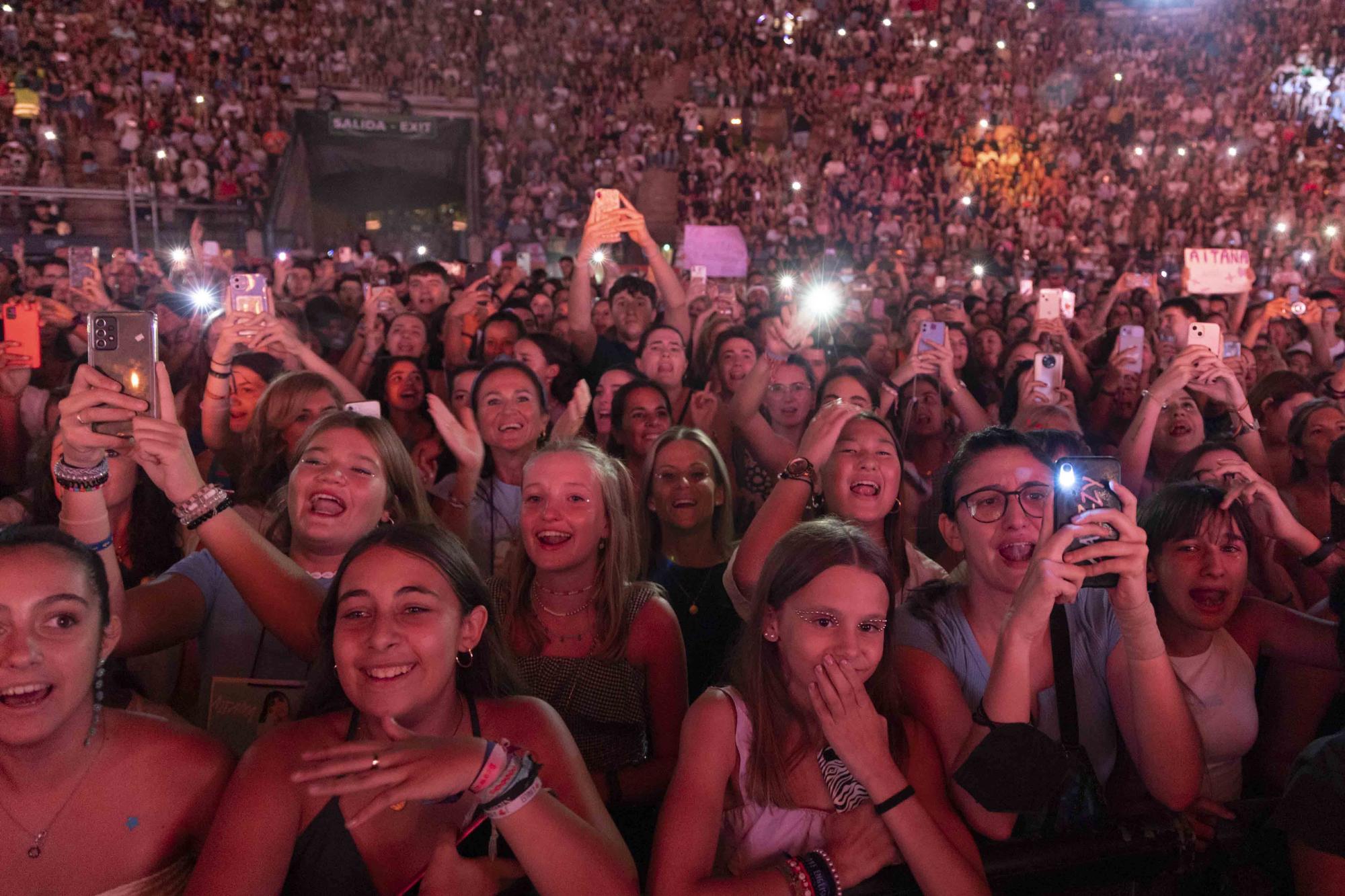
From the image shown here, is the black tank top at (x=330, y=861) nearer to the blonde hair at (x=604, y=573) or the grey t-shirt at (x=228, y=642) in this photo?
the grey t-shirt at (x=228, y=642)

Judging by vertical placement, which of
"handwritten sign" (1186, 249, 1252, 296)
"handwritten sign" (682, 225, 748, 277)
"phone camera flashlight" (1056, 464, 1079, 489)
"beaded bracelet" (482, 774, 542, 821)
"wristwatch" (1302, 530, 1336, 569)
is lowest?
"beaded bracelet" (482, 774, 542, 821)

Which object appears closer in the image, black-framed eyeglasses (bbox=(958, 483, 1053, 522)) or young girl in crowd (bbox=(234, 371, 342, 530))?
black-framed eyeglasses (bbox=(958, 483, 1053, 522))

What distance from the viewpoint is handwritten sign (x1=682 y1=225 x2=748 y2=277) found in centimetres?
868

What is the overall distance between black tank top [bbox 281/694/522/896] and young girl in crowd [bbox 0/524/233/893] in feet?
0.72

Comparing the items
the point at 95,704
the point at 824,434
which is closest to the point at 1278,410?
the point at 824,434

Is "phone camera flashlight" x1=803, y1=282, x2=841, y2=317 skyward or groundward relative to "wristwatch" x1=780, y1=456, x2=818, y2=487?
skyward

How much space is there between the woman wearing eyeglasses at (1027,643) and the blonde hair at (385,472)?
139 cm

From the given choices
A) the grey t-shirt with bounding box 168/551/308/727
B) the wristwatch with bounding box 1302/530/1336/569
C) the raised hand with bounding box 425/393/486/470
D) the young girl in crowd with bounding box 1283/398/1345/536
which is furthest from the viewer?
the young girl in crowd with bounding box 1283/398/1345/536

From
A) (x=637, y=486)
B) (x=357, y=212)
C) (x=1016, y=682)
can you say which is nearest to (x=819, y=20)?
(x=357, y=212)

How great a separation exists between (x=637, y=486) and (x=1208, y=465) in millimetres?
1852

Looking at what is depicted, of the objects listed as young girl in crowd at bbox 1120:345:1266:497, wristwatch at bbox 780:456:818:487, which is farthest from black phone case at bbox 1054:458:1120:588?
young girl in crowd at bbox 1120:345:1266:497

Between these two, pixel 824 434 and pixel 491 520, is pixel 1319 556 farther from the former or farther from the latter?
pixel 491 520

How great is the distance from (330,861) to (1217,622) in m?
1.97

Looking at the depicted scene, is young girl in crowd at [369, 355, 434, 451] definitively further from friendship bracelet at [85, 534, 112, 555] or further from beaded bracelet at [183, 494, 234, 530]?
friendship bracelet at [85, 534, 112, 555]
